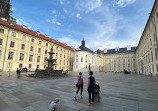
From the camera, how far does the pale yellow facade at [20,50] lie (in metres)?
28.3

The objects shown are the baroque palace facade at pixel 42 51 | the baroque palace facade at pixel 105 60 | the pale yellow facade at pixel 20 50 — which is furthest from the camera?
the baroque palace facade at pixel 105 60

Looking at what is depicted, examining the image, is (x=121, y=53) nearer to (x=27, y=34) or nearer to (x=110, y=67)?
(x=110, y=67)

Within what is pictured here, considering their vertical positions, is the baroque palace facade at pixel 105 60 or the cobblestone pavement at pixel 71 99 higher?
the baroque palace facade at pixel 105 60

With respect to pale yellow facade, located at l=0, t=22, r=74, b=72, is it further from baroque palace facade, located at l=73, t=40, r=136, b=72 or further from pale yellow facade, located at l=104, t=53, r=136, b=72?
pale yellow facade, located at l=104, t=53, r=136, b=72

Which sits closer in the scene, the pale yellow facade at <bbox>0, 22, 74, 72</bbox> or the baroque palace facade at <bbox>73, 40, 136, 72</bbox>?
the pale yellow facade at <bbox>0, 22, 74, 72</bbox>

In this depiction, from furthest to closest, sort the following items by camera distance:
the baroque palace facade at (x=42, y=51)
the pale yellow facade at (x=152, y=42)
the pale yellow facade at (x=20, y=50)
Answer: the pale yellow facade at (x=20, y=50) < the baroque palace facade at (x=42, y=51) < the pale yellow facade at (x=152, y=42)

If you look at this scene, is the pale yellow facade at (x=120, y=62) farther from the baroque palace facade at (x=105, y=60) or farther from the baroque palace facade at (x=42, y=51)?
the baroque palace facade at (x=42, y=51)

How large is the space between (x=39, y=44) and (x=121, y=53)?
212ft

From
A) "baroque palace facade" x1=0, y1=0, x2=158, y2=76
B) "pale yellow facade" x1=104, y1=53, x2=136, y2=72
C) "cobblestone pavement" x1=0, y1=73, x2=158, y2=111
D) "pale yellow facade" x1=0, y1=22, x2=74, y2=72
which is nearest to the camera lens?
"cobblestone pavement" x1=0, y1=73, x2=158, y2=111

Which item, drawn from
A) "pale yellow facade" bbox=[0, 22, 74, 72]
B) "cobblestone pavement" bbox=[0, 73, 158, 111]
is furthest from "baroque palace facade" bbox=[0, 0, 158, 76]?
"cobblestone pavement" bbox=[0, 73, 158, 111]

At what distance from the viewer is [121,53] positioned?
72875 mm

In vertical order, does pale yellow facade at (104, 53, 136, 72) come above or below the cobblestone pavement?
above

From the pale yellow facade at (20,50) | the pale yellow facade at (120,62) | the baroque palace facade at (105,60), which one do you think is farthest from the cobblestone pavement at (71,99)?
the pale yellow facade at (120,62)

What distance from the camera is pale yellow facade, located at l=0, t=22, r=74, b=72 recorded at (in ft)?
92.7
